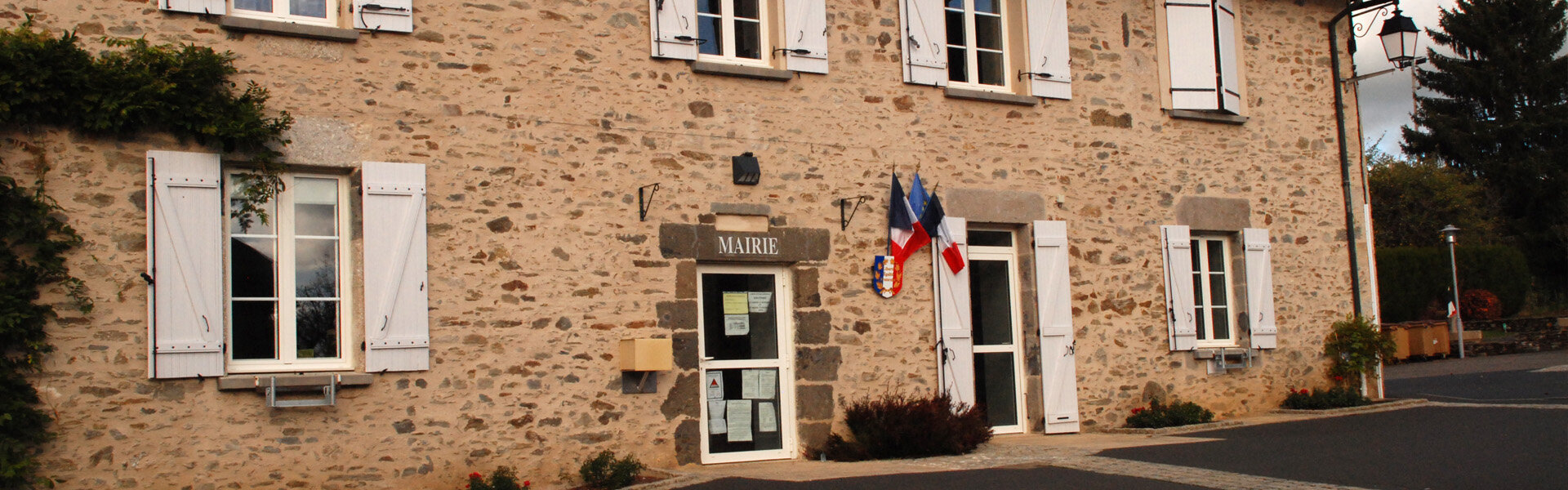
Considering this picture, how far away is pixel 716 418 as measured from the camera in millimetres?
8477

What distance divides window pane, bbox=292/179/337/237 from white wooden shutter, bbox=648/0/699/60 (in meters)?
2.23

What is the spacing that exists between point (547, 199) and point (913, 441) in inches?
113

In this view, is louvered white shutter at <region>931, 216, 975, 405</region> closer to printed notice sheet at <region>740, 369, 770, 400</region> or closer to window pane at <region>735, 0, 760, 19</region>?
printed notice sheet at <region>740, 369, 770, 400</region>

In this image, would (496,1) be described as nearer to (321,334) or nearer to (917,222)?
(321,334)

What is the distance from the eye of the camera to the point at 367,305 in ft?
23.6

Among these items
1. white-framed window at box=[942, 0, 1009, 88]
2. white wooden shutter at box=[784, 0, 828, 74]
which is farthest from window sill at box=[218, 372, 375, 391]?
white-framed window at box=[942, 0, 1009, 88]

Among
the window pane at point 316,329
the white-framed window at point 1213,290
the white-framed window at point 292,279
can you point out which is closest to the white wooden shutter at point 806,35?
the white-framed window at point 292,279

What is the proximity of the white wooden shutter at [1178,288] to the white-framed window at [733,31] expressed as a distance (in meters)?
3.96

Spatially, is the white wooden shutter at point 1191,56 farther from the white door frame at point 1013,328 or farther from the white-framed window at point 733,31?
the white-framed window at point 733,31

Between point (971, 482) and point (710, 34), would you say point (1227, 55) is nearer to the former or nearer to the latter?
point (710, 34)

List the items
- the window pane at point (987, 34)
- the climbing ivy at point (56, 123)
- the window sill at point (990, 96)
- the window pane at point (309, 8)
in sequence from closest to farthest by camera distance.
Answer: the climbing ivy at point (56, 123) → the window pane at point (309, 8) → the window sill at point (990, 96) → the window pane at point (987, 34)

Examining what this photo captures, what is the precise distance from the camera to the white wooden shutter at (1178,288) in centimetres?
1052

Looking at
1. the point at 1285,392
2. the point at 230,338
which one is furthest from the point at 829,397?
the point at 1285,392

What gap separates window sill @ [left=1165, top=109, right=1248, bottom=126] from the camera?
423 inches
